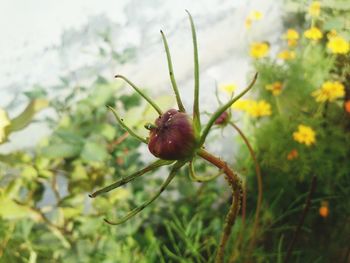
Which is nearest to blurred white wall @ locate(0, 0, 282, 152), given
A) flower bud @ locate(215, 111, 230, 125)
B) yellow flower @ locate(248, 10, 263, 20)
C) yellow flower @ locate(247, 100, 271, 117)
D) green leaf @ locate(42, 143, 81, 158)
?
yellow flower @ locate(248, 10, 263, 20)

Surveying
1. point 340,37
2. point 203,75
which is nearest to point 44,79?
point 203,75

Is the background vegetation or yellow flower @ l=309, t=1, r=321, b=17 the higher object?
yellow flower @ l=309, t=1, r=321, b=17

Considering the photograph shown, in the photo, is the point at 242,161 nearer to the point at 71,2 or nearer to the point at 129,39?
the point at 129,39

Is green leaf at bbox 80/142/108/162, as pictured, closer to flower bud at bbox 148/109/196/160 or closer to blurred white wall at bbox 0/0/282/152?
blurred white wall at bbox 0/0/282/152

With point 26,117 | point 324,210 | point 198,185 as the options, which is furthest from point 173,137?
point 198,185

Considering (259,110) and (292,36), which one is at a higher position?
(292,36)

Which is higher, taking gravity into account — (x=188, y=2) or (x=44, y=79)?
(x=188, y=2)

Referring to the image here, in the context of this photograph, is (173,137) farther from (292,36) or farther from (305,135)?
(292,36)
